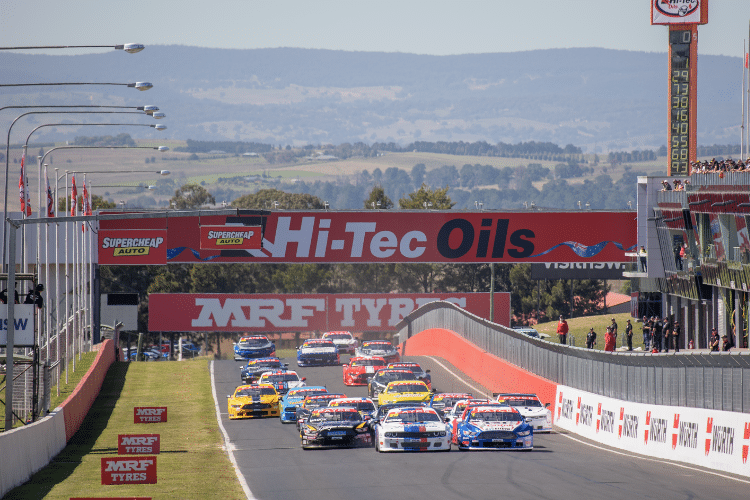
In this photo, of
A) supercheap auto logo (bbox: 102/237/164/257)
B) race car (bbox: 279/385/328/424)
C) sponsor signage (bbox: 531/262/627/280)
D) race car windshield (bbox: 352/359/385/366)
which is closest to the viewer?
race car (bbox: 279/385/328/424)

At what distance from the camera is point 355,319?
7262cm

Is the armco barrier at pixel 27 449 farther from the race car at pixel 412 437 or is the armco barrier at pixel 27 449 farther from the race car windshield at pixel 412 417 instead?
the race car windshield at pixel 412 417

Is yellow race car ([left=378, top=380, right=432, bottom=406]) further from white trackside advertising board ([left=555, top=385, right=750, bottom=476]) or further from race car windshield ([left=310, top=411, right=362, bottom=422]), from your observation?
race car windshield ([left=310, top=411, right=362, bottom=422])

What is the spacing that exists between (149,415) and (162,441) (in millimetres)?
6446

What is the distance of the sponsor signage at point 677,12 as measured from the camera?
185 ft

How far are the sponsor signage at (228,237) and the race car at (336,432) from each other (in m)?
38.8

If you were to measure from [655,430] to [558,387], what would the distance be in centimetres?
872

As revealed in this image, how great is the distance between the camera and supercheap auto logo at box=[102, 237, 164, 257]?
218ft

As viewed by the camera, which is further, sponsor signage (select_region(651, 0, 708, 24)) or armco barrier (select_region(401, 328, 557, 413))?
sponsor signage (select_region(651, 0, 708, 24))

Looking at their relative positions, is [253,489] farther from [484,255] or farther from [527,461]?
[484,255]

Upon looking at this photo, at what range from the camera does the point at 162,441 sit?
30562 mm

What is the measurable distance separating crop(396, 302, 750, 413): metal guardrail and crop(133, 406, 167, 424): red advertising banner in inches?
512

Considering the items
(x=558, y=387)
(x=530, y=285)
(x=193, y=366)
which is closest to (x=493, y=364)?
(x=558, y=387)

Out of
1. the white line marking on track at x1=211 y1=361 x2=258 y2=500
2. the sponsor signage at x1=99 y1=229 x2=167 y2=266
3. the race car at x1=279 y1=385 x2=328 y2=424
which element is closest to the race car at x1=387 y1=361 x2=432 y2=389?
the race car at x1=279 y1=385 x2=328 y2=424
